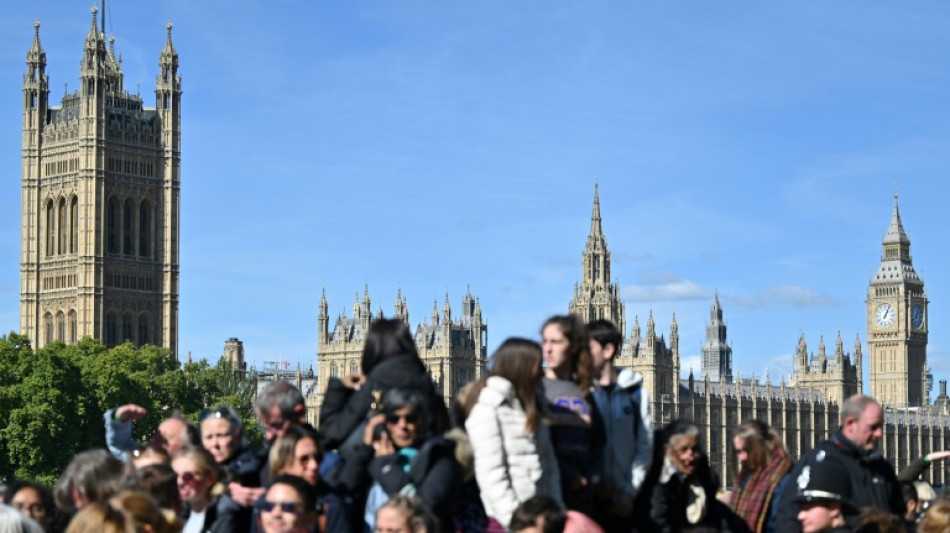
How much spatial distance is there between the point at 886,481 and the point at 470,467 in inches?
103

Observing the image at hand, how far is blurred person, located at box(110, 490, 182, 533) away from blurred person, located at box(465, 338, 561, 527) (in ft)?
6.24

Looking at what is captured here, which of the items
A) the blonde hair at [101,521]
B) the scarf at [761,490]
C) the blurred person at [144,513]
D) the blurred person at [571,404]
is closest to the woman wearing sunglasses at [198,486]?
the blurred person at [144,513]

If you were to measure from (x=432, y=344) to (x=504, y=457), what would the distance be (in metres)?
95.0

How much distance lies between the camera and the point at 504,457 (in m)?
11.8

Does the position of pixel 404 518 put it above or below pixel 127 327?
below

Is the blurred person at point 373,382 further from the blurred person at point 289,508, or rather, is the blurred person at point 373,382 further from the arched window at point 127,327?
the arched window at point 127,327

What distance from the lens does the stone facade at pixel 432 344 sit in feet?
346

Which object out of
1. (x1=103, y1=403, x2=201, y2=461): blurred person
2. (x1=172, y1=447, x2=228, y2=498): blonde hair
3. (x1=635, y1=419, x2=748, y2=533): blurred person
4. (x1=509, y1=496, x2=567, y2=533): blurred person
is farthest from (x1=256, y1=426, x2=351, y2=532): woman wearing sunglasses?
(x1=635, y1=419, x2=748, y2=533): blurred person

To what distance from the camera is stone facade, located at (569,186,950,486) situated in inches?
4464

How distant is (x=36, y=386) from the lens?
6919 centimetres

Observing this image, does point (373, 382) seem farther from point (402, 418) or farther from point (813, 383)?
point (813, 383)

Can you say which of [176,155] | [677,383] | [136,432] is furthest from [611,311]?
[136,432]

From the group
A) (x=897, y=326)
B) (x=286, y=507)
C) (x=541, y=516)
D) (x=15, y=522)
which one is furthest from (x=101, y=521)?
(x=897, y=326)

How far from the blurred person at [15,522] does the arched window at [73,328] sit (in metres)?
94.6
